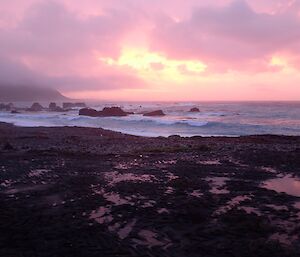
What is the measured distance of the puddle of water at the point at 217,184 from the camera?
1086 cm

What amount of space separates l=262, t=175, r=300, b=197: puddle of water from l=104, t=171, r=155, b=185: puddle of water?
370 cm

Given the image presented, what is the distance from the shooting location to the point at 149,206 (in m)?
9.17

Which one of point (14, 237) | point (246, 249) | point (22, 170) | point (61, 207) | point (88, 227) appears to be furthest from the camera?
point (22, 170)

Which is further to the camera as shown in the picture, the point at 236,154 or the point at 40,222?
the point at 236,154

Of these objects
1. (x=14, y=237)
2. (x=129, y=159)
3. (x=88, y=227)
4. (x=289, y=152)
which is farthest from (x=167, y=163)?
(x=14, y=237)

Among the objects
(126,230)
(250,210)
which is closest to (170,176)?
(250,210)

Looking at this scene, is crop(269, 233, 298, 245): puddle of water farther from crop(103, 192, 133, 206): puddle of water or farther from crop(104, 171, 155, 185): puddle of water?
crop(104, 171, 155, 185): puddle of water

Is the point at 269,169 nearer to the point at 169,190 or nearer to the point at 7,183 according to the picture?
the point at 169,190

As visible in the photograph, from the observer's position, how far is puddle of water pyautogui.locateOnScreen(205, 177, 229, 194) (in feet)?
35.6

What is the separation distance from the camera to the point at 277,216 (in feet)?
27.5

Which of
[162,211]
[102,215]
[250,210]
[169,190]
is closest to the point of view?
[102,215]

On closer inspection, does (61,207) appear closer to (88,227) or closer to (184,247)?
(88,227)

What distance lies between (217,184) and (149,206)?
342 centimetres

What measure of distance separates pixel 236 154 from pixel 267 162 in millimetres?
2588
